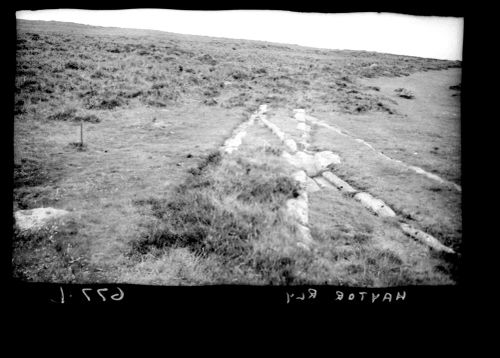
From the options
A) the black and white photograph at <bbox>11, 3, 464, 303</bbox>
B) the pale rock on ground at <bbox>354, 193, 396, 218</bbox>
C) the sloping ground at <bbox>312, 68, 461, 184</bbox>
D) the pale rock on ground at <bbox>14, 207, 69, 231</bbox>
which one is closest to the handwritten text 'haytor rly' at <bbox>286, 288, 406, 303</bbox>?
the black and white photograph at <bbox>11, 3, 464, 303</bbox>

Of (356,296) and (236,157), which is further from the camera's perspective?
(236,157)

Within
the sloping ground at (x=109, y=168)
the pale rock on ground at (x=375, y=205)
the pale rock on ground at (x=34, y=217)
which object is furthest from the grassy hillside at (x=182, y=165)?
the pale rock on ground at (x=375, y=205)

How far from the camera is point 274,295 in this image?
10.5ft

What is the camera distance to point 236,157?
6230 mm

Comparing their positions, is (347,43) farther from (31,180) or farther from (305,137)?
(31,180)

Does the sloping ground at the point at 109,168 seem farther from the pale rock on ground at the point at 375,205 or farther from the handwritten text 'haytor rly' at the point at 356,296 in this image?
the pale rock on ground at the point at 375,205

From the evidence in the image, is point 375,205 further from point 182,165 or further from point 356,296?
point 182,165

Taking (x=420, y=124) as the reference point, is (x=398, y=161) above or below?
below

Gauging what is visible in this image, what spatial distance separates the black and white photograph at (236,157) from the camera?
11.3 ft

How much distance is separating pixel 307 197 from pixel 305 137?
254 cm

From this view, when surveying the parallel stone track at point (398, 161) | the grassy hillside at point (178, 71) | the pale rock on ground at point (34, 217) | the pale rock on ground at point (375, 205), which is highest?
the grassy hillside at point (178, 71)

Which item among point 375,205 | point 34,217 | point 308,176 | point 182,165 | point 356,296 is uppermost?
point 182,165

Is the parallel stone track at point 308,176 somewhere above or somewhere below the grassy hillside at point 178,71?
below

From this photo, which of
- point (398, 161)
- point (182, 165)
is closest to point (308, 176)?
point (398, 161)
